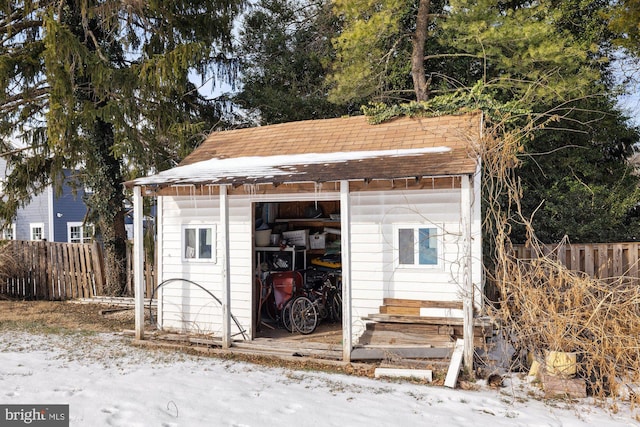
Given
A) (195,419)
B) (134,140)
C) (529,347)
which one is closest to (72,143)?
(134,140)

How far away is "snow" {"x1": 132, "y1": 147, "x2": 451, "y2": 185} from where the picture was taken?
6.92 m

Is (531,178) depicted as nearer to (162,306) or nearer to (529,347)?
(529,347)

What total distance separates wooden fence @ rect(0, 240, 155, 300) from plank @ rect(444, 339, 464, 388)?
855cm

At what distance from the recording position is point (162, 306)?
8469 millimetres

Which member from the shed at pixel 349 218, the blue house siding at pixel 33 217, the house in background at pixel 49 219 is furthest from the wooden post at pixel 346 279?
the blue house siding at pixel 33 217

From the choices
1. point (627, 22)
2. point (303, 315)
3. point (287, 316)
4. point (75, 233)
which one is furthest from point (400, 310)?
point (75, 233)

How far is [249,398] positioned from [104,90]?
8727 millimetres

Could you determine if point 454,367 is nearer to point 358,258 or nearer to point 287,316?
point 358,258

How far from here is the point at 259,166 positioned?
757 centimetres

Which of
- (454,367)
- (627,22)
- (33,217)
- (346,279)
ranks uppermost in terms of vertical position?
(627,22)

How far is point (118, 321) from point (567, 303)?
314 inches

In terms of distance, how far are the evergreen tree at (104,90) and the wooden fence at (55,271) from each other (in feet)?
1.16

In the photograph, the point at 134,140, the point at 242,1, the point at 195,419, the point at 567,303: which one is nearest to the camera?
the point at 195,419

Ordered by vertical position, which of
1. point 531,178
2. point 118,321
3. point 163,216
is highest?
point 531,178
